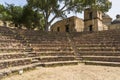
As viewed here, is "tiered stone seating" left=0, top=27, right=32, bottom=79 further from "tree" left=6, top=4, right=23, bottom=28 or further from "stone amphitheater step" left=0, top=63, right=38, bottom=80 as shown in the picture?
"tree" left=6, top=4, right=23, bottom=28

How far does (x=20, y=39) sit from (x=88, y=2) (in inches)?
401

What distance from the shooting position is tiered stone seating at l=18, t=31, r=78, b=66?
1249 cm

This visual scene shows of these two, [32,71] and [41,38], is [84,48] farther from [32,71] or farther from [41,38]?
[32,71]

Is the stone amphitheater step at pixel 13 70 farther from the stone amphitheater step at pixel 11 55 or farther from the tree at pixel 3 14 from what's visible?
the tree at pixel 3 14

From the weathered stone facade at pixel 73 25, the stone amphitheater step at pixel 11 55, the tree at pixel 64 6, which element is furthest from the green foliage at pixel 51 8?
the stone amphitheater step at pixel 11 55

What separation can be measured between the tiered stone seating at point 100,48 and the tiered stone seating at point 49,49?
0.89 meters

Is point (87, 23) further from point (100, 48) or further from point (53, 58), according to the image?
point (53, 58)

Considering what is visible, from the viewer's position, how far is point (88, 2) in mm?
21859

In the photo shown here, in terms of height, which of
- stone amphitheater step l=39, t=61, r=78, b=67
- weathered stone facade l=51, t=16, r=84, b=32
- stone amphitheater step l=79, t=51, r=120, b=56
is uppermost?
weathered stone facade l=51, t=16, r=84, b=32

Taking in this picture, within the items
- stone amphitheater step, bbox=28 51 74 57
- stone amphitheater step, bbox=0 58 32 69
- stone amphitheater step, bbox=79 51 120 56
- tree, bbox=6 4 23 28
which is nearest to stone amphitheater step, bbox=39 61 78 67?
stone amphitheater step, bbox=0 58 32 69

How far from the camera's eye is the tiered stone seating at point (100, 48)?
13.0m

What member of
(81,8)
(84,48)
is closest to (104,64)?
(84,48)

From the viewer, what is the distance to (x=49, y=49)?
1397 centimetres

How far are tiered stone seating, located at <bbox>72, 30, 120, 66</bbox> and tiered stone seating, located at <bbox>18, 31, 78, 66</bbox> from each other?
89 cm
